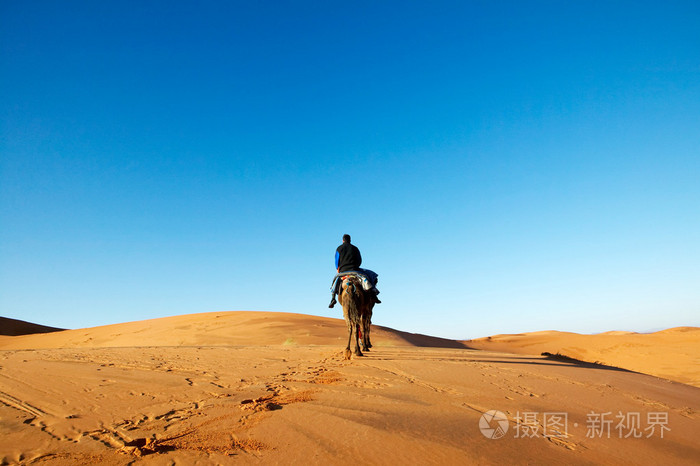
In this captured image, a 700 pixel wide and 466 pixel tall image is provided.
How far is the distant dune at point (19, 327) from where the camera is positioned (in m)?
38.6

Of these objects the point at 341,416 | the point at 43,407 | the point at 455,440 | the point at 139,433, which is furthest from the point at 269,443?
the point at 43,407

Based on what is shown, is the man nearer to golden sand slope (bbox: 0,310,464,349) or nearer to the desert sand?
the desert sand

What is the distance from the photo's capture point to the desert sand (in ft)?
9.38

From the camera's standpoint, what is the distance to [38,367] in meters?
6.19

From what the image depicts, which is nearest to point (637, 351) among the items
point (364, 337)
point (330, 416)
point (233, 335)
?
point (364, 337)

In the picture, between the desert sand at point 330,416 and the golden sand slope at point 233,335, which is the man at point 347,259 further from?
the golden sand slope at point 233,335

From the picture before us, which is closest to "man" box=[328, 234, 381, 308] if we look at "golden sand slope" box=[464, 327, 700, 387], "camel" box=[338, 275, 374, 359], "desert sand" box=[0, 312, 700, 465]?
"camel" box=[338, 275, 374, 359]

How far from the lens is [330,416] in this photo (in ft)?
11.9

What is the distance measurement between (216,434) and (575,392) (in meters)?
4.87

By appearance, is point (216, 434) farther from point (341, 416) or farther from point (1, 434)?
point (1, 434)

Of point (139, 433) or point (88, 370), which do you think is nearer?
point (139, 433)

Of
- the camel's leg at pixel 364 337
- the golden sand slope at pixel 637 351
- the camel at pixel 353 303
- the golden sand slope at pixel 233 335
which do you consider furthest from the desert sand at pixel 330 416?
the golden sand slope at pixel 637 351

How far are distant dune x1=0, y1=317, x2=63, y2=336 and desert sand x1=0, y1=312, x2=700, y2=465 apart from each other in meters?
43.0

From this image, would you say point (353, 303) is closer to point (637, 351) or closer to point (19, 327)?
point (637, 351)
